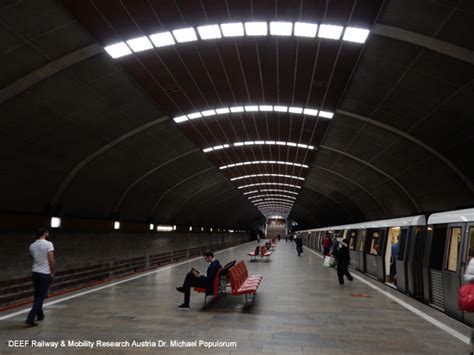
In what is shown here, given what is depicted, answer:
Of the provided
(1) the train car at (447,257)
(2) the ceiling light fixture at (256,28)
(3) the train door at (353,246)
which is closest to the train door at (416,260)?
(1) the train car at (447,257)

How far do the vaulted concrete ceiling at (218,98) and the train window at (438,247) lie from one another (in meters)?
3.82

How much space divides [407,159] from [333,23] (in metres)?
9.72

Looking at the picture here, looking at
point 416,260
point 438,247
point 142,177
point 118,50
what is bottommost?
point 416,260

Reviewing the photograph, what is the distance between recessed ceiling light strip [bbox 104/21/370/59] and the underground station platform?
5 cm

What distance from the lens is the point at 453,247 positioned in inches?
308

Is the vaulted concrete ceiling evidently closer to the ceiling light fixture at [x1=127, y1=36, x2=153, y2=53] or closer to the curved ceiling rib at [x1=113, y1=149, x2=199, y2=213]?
the curved ceiling rib at [x1=113, y1=149, x2=199, y2=213]

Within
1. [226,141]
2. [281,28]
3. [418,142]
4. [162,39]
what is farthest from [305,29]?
[226,141]

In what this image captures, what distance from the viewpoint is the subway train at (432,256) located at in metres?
7.25

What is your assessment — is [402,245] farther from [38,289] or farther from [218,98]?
[38,289]

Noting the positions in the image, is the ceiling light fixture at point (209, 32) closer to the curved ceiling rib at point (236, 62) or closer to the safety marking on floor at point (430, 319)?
the curved ceiling rib at point (236, 62)

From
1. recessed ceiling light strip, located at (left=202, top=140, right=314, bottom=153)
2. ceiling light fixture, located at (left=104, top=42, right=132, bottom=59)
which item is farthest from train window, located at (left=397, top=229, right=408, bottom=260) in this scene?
recessed ceiling light strip, located at (left=202, top=140, right=314, bottom=153)

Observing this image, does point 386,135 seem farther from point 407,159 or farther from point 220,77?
point 220,77

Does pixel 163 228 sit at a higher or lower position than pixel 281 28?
lower

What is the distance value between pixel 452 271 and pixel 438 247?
1031mm
